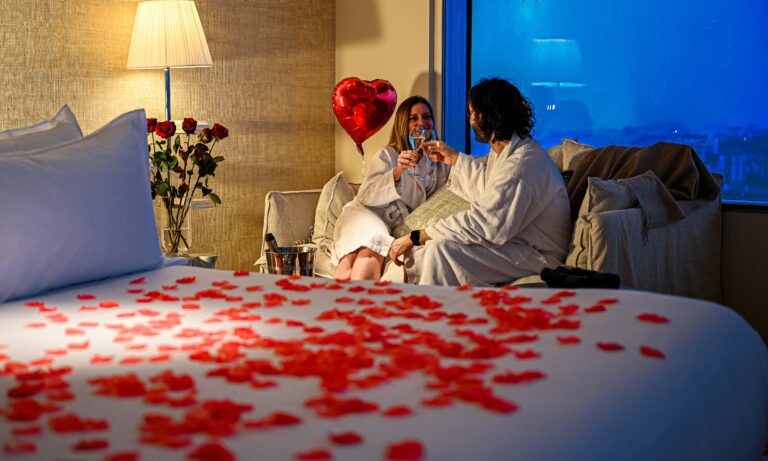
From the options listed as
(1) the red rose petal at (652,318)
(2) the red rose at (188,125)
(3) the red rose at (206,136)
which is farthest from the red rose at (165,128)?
(1) the red rose petal at (652,318)

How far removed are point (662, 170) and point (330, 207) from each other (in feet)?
5.47

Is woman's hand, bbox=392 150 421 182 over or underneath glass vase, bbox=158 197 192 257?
over

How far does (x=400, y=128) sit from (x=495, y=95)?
91cm

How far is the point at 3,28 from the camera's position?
3.92m

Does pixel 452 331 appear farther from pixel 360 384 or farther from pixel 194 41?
pixel 194 41

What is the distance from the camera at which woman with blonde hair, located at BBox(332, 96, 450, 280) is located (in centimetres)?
409

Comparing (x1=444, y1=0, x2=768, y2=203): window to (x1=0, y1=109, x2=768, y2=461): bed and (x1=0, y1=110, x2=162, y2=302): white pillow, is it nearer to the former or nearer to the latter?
(x1=0, y1=109, x2=768, y2=461): bed

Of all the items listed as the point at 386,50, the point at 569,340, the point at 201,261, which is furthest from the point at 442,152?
the point at 569,340

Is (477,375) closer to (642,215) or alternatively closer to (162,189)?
(642,215)

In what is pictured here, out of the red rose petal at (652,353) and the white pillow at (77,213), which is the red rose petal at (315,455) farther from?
the white pillow at (77,213)

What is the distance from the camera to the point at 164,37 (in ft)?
13.6

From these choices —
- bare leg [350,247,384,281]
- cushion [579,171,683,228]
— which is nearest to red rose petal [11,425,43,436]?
cushion [579,171,683,228]

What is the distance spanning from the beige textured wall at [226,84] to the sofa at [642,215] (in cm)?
94

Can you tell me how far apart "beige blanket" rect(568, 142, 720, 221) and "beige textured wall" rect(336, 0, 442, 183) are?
1.40 meters
